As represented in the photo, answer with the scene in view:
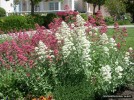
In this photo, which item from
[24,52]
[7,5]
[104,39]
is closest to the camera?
[104,39]

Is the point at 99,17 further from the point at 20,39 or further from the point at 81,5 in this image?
the point at 81,5

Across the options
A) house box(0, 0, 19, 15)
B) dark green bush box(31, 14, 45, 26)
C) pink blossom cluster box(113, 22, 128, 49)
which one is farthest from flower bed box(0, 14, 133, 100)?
house box(0, 0, 19, 15)

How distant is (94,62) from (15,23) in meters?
20.3

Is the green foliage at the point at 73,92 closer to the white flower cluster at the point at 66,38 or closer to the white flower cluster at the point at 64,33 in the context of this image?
the white flower cluster at the point at 66,38

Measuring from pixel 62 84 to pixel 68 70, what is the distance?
24 cm

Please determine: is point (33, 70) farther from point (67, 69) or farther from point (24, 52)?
point (24, 52)

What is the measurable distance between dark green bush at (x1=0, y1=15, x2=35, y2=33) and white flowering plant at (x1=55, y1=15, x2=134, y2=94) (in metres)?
18.7

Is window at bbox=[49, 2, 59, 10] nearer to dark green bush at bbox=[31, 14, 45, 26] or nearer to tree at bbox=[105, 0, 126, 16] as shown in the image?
tree at bbox=[105, 0, 126, 16]

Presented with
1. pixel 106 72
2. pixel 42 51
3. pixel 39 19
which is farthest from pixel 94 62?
pixel 39 19

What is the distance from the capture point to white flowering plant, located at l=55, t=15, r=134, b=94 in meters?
6.59

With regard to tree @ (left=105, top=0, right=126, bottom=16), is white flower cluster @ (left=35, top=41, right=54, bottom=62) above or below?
above

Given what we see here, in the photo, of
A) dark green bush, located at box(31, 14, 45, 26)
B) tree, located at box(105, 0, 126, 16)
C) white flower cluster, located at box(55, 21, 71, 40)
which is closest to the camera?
white flower cluster, located at box(55, 21, 71, 40)

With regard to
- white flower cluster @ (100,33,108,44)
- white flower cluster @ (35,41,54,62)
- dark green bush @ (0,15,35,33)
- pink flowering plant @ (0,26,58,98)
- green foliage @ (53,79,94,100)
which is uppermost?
white flower cluster @ (100,33,108,44)

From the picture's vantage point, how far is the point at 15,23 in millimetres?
27062
